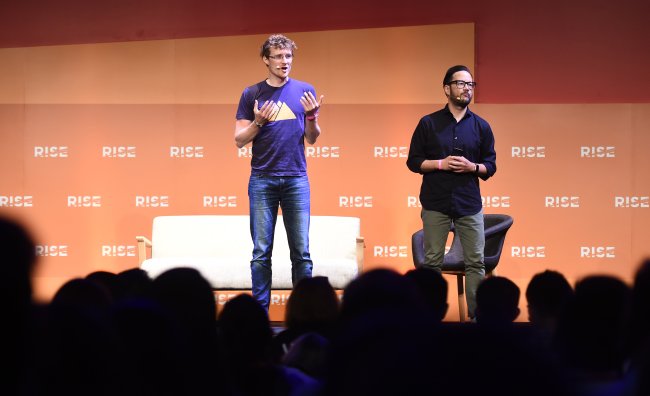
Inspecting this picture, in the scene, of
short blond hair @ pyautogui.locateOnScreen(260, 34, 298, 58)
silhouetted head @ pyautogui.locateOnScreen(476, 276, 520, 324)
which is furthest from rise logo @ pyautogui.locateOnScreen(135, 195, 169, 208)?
silhouetted head @ pyautogui.locateOnScreen(476, 276, 520, 324)

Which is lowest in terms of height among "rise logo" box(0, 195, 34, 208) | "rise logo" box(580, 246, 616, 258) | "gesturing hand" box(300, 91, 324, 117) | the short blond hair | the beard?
"rise logo" box(580, 246, 616, 258)

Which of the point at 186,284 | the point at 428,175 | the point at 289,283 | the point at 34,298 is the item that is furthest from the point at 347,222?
the point at 34,298

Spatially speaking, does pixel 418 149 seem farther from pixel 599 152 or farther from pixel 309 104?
pixel 599 152

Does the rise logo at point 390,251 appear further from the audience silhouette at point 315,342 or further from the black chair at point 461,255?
the audience silhouette at point 315,342

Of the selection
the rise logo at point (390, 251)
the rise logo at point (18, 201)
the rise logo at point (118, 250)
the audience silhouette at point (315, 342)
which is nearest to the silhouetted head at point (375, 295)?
the audience silhouette at point (315, 342)

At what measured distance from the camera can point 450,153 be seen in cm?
454

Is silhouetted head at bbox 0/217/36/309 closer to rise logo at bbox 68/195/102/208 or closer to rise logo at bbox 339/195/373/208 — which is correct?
rise logo at bbox 339/195/373/208

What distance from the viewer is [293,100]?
4.38m

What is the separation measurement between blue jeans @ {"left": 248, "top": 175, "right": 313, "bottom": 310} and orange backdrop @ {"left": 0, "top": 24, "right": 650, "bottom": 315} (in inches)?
86.5

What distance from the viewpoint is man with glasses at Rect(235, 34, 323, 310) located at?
4.28m

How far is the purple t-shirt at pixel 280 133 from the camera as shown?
4.28m

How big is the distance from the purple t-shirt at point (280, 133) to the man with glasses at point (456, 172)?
72 centimetres

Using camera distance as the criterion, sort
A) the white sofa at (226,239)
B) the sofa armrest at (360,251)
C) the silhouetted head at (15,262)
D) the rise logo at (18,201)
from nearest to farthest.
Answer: the silhouetted head at (15,262), the sofa armrest at (360,251), the white sofa at (226,239), the rise logo at (18,201)

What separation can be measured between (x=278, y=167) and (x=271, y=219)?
0.29m
